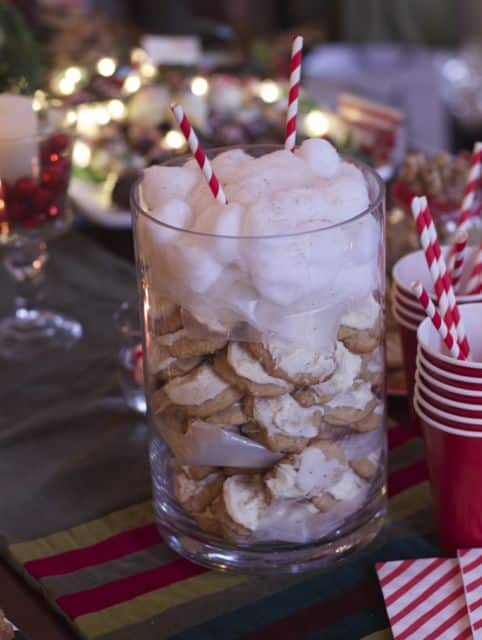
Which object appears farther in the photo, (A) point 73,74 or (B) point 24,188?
(A) point 73,74

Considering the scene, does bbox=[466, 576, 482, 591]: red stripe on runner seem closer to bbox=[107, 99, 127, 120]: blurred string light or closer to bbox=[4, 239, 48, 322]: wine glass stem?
bbox=[4, 239, 48, 322]: wine glass stem

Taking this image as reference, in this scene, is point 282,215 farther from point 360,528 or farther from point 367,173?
point 360,528

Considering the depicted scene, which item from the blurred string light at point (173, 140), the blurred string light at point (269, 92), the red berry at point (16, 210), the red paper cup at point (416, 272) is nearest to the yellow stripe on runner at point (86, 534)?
the red paper cup at point (416, 272)

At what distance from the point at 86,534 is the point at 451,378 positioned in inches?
14.2

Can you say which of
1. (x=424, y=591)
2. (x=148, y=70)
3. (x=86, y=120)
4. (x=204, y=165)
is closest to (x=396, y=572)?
(x=424, y=591)

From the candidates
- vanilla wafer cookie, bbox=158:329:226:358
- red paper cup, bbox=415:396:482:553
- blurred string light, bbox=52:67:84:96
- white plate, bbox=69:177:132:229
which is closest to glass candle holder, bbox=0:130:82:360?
white plate, bbox=69:177:132:229

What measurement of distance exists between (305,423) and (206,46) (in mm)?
2034

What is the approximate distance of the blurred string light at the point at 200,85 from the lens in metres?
1.89

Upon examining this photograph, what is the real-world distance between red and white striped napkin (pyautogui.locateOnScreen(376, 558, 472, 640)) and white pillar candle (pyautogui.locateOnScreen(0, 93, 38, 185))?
2.10 ft

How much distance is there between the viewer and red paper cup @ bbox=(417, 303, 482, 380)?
777 millimetres

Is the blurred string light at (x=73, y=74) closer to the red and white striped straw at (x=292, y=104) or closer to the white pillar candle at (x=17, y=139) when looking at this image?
the white pillar candle at (x=17, y=139)

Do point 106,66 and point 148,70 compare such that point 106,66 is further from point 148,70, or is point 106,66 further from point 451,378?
point 451,378

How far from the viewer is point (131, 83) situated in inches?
75.3

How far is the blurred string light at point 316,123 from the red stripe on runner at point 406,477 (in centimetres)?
92
